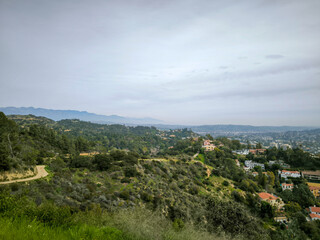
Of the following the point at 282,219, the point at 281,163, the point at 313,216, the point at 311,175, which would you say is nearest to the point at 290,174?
the point at 311,175

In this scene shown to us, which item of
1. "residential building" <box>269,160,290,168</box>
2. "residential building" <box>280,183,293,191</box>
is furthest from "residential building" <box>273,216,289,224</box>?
"residential building" <box>269,160,290,168</box>

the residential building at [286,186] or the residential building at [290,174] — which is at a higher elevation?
the residential building at [290,174]

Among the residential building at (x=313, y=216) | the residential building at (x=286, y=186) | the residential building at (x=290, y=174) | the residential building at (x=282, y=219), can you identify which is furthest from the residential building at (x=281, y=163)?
the residential building at (x=282, y=219)

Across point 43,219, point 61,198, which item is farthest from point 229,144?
point 43,219

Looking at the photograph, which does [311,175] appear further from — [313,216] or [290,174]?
[313,216]

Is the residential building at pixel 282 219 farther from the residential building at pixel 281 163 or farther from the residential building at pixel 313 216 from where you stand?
the residential building at pixel 281 163

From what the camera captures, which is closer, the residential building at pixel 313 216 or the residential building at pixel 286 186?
the residential building at pixel 313 216

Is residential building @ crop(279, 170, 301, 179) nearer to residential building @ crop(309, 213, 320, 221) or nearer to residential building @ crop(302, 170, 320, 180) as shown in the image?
residential building @ crop(302, 170, 320, 180)

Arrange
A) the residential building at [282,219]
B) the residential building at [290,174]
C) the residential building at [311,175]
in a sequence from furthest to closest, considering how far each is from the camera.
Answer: the residential building at [290,174] < the residential building at [311,175] < the residential building at [282,219]

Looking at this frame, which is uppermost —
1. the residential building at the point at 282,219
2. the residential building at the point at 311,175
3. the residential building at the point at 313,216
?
the residential building at the point at 311,175

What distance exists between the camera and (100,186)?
16.4 m

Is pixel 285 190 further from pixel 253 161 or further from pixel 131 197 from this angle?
pixel 131 197

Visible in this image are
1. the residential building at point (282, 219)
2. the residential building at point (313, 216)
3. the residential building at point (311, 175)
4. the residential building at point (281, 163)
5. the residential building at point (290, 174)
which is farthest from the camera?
the residential building at point (281, 163)

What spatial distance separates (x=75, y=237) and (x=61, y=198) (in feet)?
33.3
